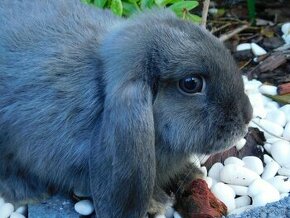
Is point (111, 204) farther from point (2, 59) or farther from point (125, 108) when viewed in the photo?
point (2, 59)

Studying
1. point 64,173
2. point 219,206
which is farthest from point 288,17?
point 64,173

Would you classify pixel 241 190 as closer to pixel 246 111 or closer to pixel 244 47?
pixel 246 111

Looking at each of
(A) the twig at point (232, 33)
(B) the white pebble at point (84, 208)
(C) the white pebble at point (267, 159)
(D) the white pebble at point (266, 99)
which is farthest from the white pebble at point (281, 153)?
(A) the twig at point (232, 33)

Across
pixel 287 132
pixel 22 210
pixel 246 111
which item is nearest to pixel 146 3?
pixel 287 132

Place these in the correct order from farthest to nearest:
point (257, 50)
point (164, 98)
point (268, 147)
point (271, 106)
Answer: point (257, 50), point (271, 106), point (268, 147), point (164, 98)

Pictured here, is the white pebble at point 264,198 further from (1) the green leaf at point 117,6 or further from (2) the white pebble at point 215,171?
(1) the green leaf at point 117,6

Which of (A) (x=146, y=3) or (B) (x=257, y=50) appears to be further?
(B) (x=257, y=50)

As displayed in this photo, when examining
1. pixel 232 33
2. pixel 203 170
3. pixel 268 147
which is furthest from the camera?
pixel 232 33
